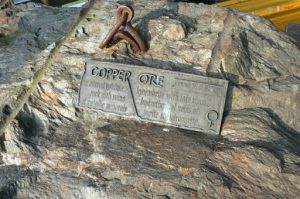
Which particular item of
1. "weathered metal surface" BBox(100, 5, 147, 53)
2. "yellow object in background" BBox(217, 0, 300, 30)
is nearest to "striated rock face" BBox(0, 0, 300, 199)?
"weathered metal surface" BBox(100, 5, 147, 53)

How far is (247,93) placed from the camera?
121 inches

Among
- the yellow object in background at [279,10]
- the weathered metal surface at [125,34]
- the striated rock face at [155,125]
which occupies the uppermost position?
the yellow object in background at [279,10]

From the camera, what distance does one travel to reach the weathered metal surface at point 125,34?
3268 millimetres

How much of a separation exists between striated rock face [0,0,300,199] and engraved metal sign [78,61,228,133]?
0.07 m

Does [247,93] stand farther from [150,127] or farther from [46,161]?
[46,161]

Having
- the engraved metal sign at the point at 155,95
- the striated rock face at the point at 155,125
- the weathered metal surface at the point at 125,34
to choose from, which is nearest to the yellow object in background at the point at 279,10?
the striated rock face at the point at 155,125

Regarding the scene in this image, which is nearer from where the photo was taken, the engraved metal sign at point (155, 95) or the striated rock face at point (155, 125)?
the striated rock face at point (155, 125)

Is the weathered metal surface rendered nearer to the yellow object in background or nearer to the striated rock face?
the striated rock face

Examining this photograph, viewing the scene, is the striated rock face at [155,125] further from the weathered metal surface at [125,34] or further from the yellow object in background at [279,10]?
the yellow object in background at [279,10]

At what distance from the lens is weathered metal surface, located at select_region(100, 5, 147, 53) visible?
327 centimetres

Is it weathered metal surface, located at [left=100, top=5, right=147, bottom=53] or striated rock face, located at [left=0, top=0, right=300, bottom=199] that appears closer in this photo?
striated rock face, located at [left=0, top=0, right=300, bottom=199]

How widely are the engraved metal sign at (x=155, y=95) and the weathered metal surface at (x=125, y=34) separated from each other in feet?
0.79

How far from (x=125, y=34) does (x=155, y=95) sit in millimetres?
544

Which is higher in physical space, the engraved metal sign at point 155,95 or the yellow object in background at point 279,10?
the yellow object in background at point 279,10
